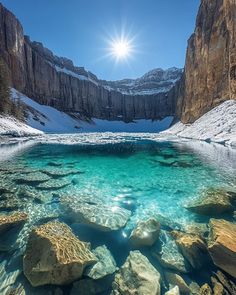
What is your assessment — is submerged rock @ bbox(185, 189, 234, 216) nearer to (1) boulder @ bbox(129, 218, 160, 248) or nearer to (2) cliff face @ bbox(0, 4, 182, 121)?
(1) boulder @ bbox(129, 218, 160, 248)

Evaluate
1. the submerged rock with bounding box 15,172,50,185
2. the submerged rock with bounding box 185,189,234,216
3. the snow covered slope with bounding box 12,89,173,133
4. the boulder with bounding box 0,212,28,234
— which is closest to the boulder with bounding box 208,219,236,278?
the submerged rock with bounding box 185,189,234,216

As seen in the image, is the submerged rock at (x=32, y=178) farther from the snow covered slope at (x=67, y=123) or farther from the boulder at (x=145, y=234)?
the snow covered slope at (x=67, y=123)

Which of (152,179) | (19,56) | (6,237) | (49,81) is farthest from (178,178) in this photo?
(49,81)

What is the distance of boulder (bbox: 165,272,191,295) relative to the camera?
3.49 metres

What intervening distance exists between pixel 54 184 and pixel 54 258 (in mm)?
5328

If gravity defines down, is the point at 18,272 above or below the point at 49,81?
below

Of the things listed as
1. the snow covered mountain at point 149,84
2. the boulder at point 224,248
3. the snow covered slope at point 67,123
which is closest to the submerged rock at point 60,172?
the boulder at point 224,248

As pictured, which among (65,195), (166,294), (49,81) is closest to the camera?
(166,294)

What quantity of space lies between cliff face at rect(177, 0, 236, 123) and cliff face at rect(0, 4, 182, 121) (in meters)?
57.1

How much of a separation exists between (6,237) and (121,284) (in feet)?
9.66

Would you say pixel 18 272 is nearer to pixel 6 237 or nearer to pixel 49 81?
pixel 6 237

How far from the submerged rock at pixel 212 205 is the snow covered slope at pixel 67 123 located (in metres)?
Result: 50.9

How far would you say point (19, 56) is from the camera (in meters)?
70.8

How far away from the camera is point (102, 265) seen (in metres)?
3.96
